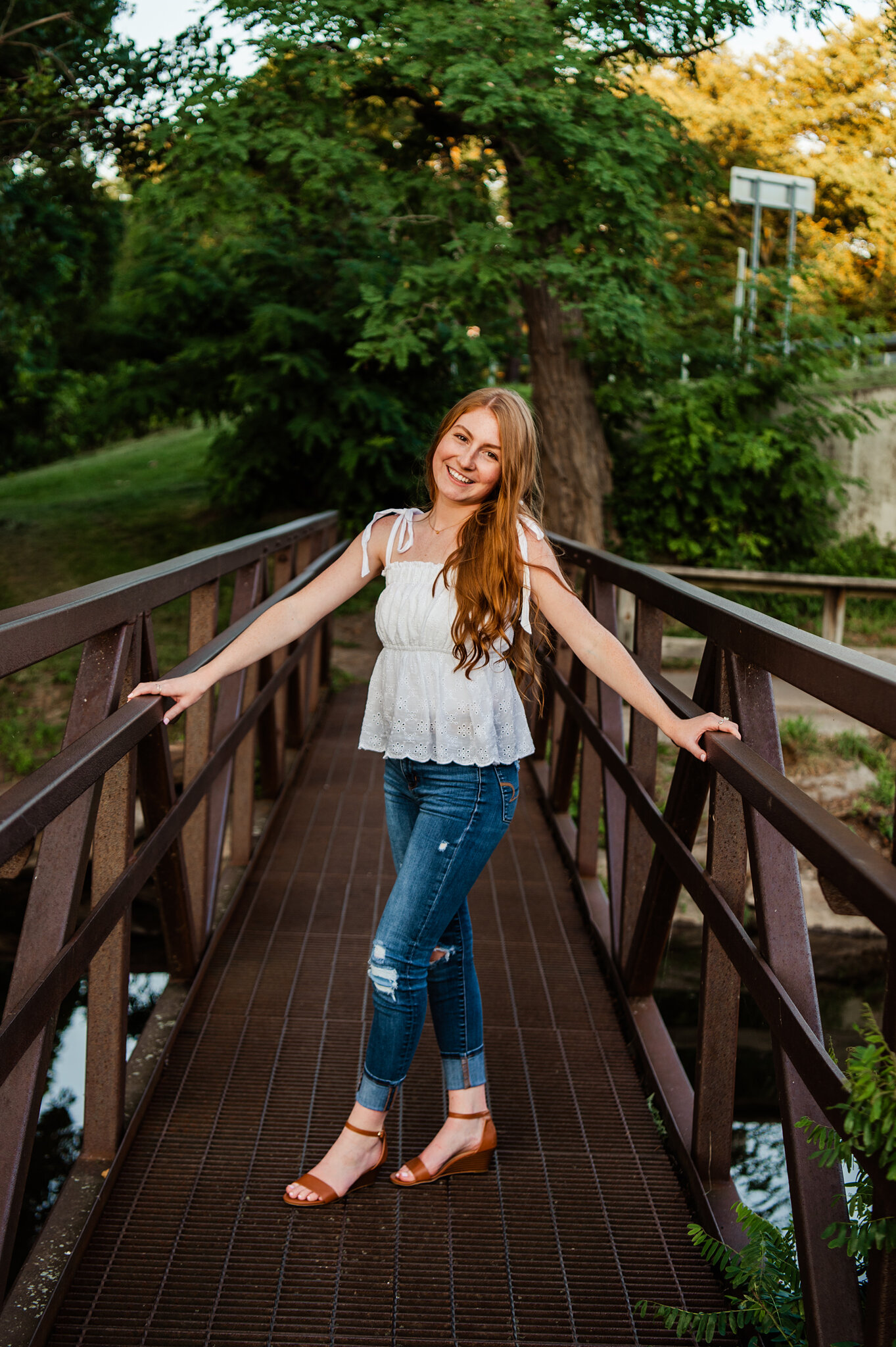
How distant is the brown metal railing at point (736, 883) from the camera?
4.75 ft

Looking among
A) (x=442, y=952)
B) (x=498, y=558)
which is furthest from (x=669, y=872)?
(x=498, y=558)

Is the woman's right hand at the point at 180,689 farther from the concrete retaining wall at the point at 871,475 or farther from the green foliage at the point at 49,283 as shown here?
the concrete retaining wall at the point at 871,475

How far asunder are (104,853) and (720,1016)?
4.32 ft

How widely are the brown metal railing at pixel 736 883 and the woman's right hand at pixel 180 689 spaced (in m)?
0.75

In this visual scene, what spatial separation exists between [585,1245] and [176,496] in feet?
47.1

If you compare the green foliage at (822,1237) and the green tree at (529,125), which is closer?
the green foliage at (822,1237)

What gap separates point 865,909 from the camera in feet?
4.29

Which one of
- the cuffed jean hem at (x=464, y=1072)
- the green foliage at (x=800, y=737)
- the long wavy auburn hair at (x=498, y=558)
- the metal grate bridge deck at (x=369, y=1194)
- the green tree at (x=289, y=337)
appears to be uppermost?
the green tree at (x=289, y=337)

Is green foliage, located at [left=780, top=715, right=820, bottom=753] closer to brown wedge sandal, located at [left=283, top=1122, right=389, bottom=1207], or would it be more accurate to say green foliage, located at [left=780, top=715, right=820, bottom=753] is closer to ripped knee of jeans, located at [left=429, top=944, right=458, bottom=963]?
ripped knee of jeans, located at [left=429, top=944, right=458, bottom=963]

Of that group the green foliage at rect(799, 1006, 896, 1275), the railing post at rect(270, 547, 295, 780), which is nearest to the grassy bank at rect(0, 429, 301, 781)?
the railing post at rect(270, 547, 295, 780)

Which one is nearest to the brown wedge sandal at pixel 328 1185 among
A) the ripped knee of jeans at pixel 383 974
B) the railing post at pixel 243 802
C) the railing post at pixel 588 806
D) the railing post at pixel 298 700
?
the ripped knee of jeans at pixel 383 974

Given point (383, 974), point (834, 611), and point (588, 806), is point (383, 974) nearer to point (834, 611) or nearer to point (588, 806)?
point (588, 806)

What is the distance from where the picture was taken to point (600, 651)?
Result: 222cm

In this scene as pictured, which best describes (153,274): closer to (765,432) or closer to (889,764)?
(765,432)
